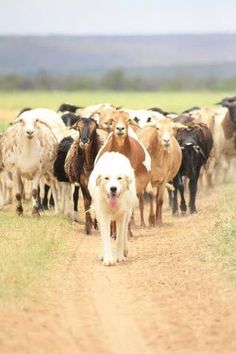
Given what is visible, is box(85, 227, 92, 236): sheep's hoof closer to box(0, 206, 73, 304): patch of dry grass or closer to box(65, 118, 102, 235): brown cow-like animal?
box(65, 118, 102, 235): brown cow-like animal

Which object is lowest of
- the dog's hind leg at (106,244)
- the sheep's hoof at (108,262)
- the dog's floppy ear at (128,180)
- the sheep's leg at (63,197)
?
the sheep's leg at (63,197)

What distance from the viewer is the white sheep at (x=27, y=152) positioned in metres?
19.2

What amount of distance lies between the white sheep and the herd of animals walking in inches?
0.6

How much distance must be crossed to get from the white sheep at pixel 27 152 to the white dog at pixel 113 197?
4924 millimetres

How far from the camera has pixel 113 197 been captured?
1375cm

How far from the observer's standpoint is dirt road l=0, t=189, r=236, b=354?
9.70 metres

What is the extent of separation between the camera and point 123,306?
36.8ft

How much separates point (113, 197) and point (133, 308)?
2.80 metres

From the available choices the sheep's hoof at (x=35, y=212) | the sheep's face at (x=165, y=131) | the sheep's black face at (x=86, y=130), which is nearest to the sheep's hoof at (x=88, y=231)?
the sheep's black face at (x=86, y=130)

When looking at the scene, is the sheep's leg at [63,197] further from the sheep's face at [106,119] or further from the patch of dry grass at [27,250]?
the sheep's face at [106,119]

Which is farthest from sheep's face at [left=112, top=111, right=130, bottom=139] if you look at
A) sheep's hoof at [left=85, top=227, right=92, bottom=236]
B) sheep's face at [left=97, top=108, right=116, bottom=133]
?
sheep's hoof at [left=85, top=227, right=92, bottom=236]

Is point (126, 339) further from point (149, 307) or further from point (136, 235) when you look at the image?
point (136, 235)

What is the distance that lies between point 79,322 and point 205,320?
1.04 metres

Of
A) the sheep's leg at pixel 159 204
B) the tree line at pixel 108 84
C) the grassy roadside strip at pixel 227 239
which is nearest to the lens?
the grassy roadside strip at pixel 227 239
